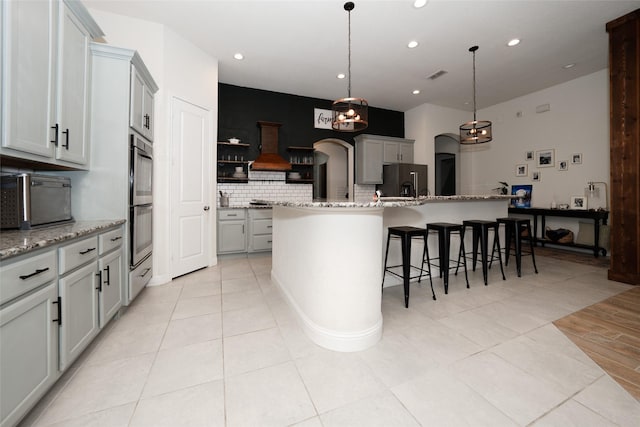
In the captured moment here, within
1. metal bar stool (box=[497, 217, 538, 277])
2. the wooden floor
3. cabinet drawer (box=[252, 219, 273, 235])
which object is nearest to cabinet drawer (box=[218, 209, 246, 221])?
cabinet drawer (box=[252, 219, 273, 235])

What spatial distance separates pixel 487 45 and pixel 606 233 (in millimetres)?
3836

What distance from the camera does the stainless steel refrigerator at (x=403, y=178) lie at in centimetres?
589

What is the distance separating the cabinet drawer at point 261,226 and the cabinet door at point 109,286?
2.60 m

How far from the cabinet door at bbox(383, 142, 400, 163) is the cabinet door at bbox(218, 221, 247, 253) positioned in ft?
11.6

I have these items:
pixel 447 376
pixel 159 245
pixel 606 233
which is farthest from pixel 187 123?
pixel 606 233

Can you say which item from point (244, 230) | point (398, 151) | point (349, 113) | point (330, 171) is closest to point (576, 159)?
point (398, 151)

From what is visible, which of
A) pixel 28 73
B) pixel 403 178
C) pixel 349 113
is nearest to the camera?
pixel 28 73

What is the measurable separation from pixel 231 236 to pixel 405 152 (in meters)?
4.41

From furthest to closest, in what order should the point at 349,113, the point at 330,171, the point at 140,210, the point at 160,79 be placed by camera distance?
the point at 330,171, the point at 160,79, the point at 349,113, the point at 140,210

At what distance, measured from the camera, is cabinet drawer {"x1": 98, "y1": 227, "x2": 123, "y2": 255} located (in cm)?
195

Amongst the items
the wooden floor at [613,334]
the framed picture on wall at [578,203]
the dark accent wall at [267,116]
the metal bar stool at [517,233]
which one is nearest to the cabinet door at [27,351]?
the wooden floor at [613,334]

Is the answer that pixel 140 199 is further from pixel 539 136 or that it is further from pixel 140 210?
pixel 539 136

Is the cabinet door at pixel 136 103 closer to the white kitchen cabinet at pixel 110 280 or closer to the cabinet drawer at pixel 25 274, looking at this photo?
the white kitchen cabinet at pixel 110 280

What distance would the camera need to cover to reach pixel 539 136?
5719 millimetres
